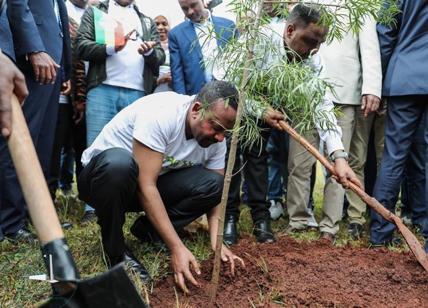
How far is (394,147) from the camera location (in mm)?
4191

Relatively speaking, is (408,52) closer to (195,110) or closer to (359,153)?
(359,153)

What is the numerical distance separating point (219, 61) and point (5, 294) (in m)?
1.63

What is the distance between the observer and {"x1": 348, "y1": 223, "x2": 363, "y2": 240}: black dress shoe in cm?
445

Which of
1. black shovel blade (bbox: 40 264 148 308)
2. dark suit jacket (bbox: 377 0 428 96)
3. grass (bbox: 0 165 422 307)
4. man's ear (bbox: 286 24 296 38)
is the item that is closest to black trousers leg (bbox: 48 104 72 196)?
grass (bbox: 0 165 422 307)

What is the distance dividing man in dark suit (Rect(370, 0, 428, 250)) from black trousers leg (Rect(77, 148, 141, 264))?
6.44 feet

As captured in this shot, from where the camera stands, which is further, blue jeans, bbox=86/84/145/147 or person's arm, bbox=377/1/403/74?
blue jeans, bbox=86/84/145/147

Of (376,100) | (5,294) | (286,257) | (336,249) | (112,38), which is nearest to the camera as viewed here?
(5,294)

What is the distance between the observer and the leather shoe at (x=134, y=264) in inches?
125

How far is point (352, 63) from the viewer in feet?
14.6

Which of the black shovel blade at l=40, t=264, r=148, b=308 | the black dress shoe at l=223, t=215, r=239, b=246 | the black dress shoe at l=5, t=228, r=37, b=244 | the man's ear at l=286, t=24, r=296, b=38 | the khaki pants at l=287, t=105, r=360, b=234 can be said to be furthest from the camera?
the khaki pants at l=287, t=105, r=360, b=234

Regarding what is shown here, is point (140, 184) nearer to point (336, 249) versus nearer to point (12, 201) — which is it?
point (12, 201)

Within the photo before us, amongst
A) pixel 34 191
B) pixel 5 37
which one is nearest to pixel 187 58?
pixel 5 37

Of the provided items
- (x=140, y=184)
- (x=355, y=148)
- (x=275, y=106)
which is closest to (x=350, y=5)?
(x=275, y=106)

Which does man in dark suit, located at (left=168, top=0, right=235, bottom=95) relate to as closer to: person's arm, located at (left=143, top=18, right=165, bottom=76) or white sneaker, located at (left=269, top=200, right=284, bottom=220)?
person's arm, located at (left=143, top=18, right=165, bottom=76)
